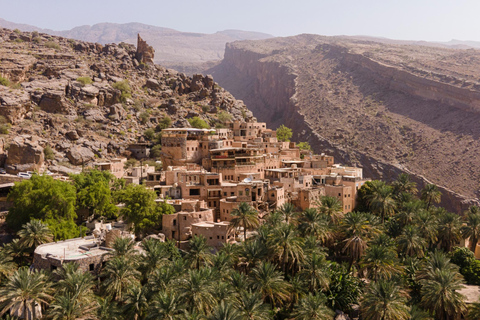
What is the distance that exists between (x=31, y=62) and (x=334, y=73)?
88.7 m

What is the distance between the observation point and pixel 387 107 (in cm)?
11600

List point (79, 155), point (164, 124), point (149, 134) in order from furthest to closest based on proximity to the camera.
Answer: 1. point (164, 124)
2. point (149, 134)
3. point (79, 155)

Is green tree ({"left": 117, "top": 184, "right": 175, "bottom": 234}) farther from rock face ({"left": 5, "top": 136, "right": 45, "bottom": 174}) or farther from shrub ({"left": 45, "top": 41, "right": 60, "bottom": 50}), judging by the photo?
shrub ({"left": 45, "top": 41, "right": 60, "bottom": 50})

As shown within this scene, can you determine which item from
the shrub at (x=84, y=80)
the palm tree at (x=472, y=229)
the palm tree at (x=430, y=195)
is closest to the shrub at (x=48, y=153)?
the shrub at (x=84, y=80)

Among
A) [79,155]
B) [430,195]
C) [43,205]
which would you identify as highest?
[43,205]

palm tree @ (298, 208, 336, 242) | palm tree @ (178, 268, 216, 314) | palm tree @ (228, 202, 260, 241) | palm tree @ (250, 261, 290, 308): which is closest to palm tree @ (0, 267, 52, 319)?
palm tree @ (178, 268, 216, 314)

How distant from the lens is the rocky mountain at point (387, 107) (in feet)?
298

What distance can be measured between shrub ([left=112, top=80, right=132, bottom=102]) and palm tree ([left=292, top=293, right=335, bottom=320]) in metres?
65.7

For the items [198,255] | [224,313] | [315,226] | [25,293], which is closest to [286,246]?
[315,226]

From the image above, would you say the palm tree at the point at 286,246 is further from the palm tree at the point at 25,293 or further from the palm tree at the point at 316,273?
the palm tree at the point at 25,293

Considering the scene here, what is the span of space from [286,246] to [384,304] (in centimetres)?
858

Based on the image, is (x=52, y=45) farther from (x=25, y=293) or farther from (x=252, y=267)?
(x=252, y=267)

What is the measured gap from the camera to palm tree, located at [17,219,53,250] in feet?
124

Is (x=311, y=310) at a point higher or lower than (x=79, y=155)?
lower
